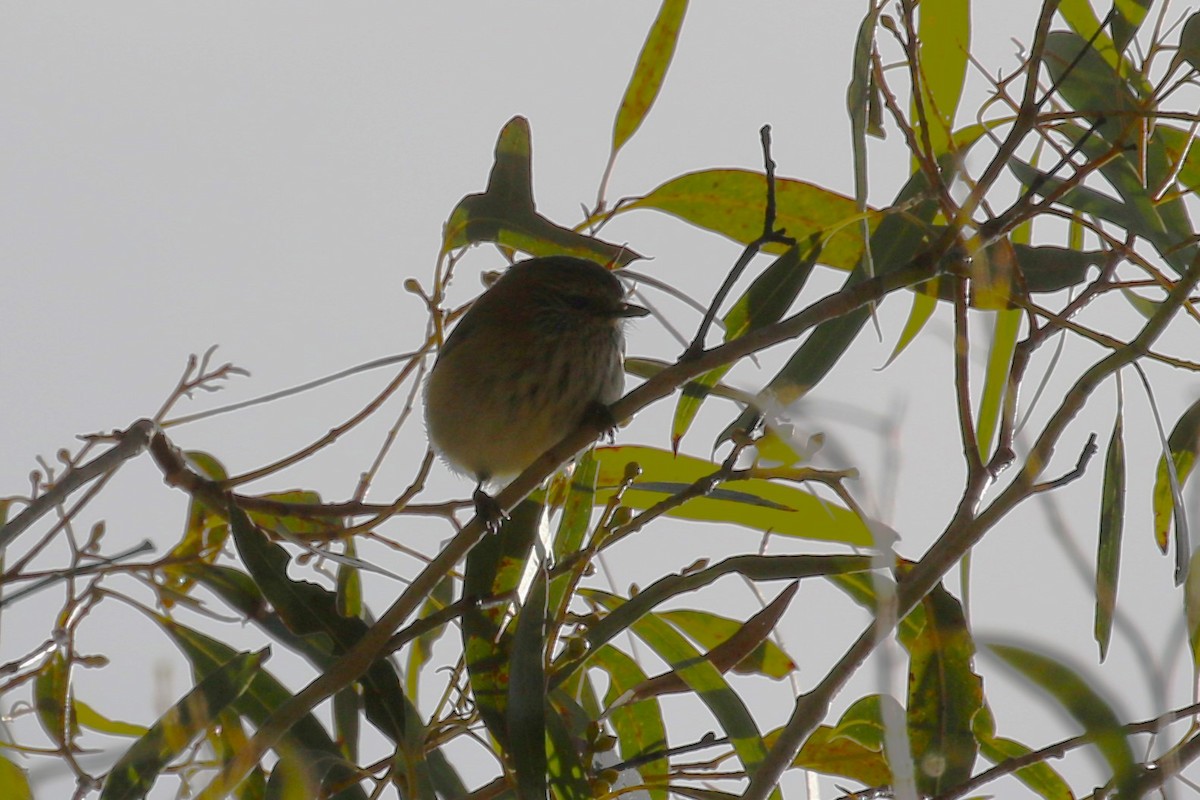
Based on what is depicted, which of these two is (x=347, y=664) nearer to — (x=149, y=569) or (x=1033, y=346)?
(x=149, y=569)

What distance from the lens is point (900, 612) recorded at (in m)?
1.59

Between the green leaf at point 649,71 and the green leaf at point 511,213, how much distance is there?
158mm

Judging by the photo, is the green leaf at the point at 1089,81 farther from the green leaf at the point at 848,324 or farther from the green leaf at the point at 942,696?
the green leaf at the point at 942,696

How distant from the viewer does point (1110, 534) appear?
1.84 m

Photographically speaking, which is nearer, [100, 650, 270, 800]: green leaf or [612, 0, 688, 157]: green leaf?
[100, 650, 270, 800]: green leaf

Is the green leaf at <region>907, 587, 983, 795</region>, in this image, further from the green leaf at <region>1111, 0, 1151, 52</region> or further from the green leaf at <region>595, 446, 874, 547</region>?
the green leaf at <region>1111, 0, 1151, 52</region>

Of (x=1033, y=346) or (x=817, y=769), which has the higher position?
(x=1033, y=346)

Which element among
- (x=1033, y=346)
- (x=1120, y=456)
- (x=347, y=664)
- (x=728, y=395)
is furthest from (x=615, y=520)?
(x=1120, y=456)

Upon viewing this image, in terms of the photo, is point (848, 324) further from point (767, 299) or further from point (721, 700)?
point (721, 700)

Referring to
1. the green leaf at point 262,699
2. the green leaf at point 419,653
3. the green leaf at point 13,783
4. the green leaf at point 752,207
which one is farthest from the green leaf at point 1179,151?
the green leaf at point 13,783

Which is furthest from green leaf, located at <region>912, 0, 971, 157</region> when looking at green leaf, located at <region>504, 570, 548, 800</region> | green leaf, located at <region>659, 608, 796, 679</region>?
green leaf, located at <region>504, 570, 548, 800</region>

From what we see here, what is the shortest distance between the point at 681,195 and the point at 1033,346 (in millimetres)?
644

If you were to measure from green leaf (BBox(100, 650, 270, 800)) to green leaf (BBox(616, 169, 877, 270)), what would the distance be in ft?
3.09

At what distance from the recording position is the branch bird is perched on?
2750 mm
